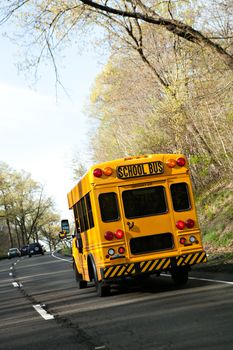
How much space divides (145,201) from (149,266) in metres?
1.34

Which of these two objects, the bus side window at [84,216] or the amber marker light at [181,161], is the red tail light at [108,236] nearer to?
the bus side window at [84,216]

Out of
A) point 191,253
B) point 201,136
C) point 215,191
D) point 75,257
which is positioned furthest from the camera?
point 215,191

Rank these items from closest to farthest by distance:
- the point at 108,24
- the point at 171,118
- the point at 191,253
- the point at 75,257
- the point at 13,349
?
1. the point at 13,349
2. the point at 191,253
3. the point at 75,257
4. the point at 108,24
5. the point at 171,118

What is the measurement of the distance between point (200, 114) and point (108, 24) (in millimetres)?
4865

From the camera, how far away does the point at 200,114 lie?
2339 cm

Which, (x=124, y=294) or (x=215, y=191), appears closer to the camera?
(x=124, y=294)

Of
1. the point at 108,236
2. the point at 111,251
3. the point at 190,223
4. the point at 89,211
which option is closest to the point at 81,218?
the point at 89,211

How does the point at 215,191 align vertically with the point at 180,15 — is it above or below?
below

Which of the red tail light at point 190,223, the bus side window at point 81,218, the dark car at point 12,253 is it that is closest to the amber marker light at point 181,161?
the red tail light at point 190,223

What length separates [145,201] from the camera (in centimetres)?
1258

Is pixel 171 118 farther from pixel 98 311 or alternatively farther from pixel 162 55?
pixel 98 311

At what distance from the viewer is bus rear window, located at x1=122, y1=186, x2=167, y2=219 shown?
12.5 metres

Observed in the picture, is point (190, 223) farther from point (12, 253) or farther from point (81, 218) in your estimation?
point (12, 253)

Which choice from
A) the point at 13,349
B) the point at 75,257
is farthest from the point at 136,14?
the point at 13,349
